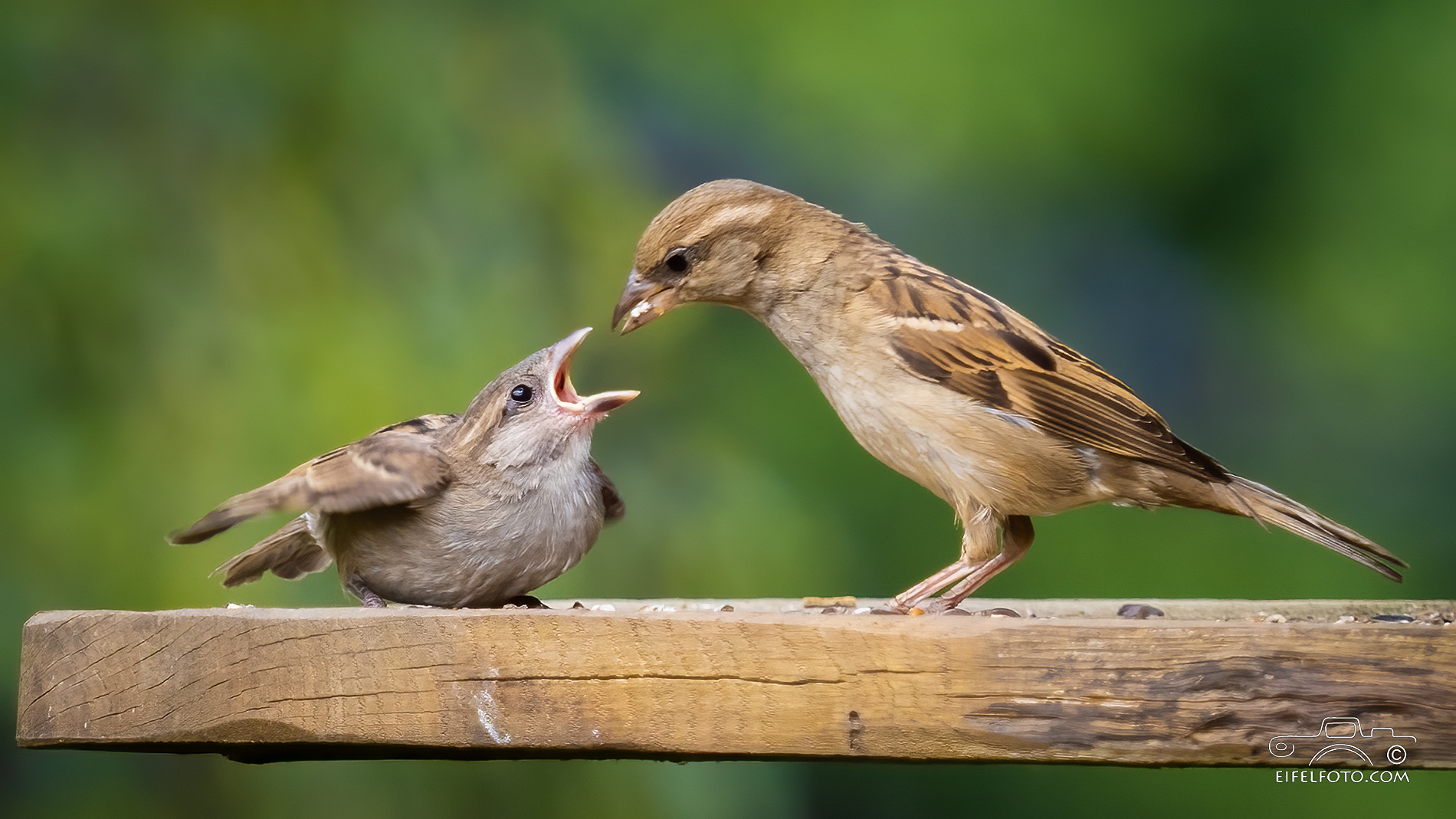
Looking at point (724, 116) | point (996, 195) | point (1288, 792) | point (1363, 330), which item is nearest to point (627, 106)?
point (724, 116)

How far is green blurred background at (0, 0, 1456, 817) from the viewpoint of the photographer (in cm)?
357

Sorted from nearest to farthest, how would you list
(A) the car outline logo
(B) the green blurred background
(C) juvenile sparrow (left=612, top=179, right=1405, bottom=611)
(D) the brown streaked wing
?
(A) the car outline logo → (D) the brown streaked wing → (C) juvenile sparrow (left=612, top=179, right=1405, bottom=611) → (B) the green blurred background

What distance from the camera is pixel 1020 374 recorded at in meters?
2.40

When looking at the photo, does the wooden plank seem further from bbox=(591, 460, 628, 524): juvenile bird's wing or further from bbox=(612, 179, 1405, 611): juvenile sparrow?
bbox=(591, 460, 628, 524): juvenile bird's wing

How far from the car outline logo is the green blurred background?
2.07m

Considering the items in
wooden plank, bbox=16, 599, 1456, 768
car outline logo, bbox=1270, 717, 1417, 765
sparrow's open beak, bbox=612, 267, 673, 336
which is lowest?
car outline logo, bbox=1270, 717, 1417, 765

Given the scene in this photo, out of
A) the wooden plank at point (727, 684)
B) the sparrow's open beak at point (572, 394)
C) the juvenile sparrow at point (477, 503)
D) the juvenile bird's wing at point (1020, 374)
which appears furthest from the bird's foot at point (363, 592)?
the juvenile bird's wing at point (1020, 374)

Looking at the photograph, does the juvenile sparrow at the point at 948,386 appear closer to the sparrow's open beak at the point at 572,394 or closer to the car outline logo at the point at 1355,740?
the sparrow's open beak at the point at 572,394

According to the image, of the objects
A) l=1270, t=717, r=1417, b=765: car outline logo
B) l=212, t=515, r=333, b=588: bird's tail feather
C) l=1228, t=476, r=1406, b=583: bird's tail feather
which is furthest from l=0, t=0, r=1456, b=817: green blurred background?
l=1270, t=717, r=1417, b=765: car outline logo

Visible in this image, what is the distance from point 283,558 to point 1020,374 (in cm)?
151

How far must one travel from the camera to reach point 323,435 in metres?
3.61

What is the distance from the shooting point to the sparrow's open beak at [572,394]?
7.78 feet

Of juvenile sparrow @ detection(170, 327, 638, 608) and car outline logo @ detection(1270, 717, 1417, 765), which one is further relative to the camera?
juvenile sparrow @ detection(170, 327, 638, 608)

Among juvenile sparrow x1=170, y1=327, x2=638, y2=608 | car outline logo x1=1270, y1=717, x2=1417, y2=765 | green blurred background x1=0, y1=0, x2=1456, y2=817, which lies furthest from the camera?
green blurred background x1=0, y1=0, x2=1456, y2=817
